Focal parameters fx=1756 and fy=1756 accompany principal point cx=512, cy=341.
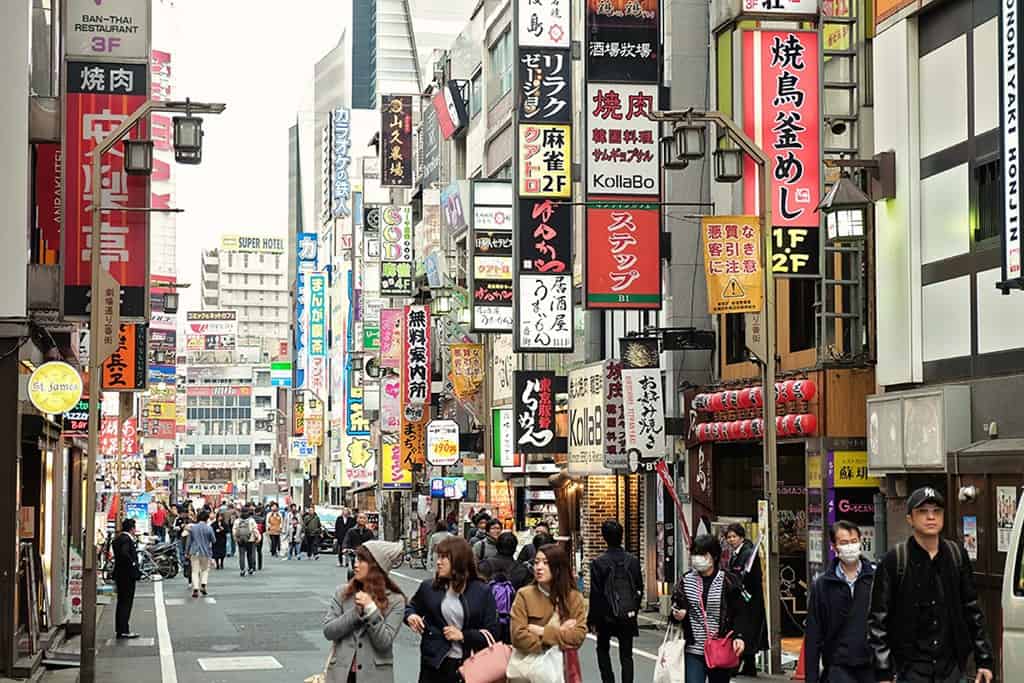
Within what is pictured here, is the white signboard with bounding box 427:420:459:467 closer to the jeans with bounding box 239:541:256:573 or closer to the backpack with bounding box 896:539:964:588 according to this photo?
the jeans with bounding box 239:541:256:573

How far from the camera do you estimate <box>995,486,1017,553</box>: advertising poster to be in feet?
61.9

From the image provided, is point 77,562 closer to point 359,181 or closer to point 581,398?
point 581,398

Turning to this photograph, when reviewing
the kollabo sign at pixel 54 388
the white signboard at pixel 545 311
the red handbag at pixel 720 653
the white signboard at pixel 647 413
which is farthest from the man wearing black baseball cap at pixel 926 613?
the white signboard at pixel 545 311

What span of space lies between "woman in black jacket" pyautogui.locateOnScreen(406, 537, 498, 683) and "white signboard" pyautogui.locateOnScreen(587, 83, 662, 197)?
1845 centimetres

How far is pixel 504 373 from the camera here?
54.2m

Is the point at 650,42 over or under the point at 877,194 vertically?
over

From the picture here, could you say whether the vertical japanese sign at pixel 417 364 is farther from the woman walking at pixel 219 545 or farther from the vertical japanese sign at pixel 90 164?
the vertical japanese sign at pixel 90 164

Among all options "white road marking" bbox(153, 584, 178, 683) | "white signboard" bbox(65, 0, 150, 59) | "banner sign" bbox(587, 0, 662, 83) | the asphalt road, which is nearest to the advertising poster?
the asphalt road

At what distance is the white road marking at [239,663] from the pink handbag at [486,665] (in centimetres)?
1087

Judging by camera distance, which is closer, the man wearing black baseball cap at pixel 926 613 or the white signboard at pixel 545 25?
the man wearing black baseball cap at pixel 926 613

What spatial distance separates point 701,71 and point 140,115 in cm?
1453

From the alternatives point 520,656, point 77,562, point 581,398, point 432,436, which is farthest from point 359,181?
point 520,656

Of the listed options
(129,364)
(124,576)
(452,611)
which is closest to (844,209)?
(452,611)

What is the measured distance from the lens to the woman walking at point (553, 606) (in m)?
12.2
